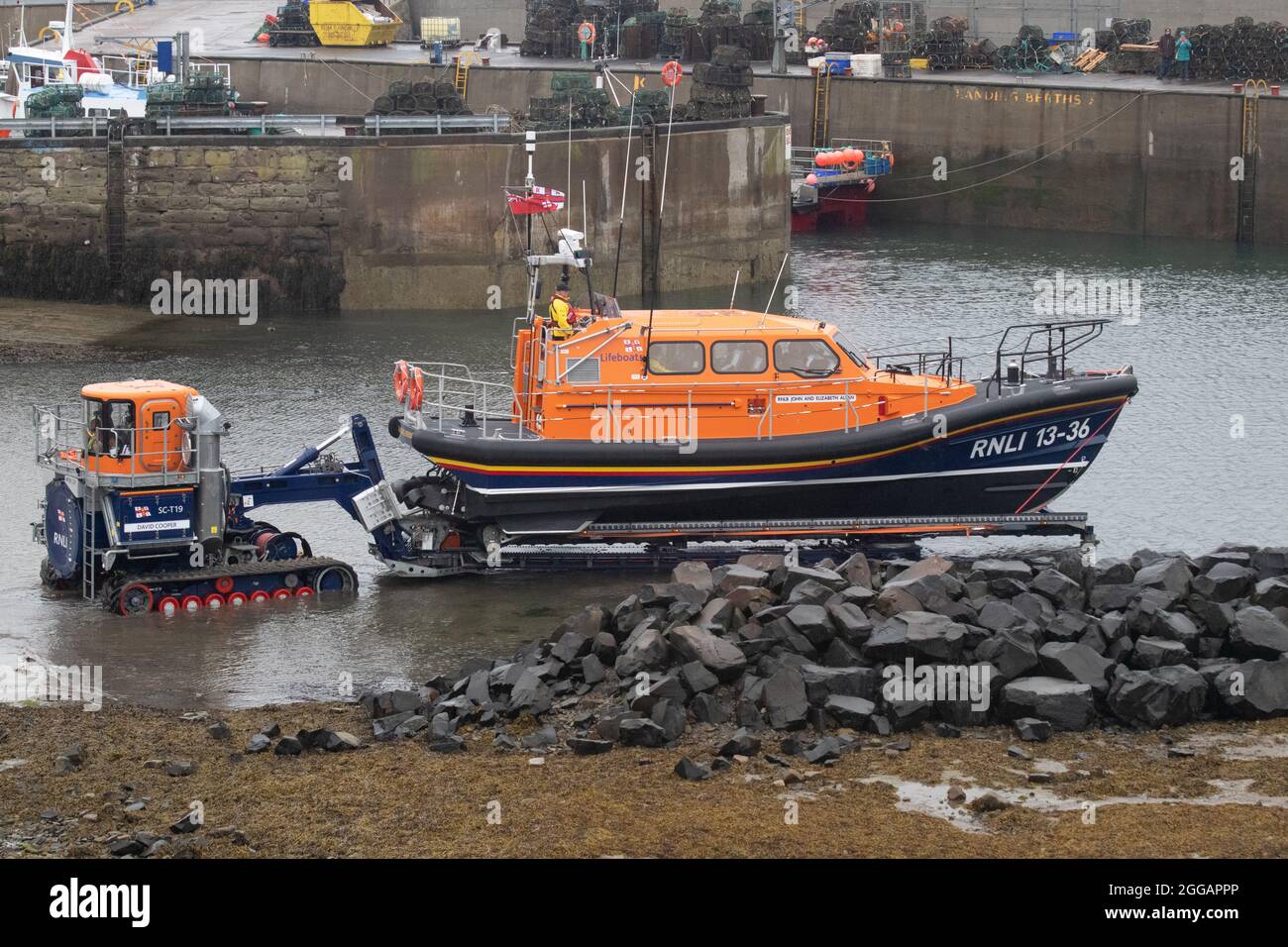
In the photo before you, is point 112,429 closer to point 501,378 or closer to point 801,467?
point 801,467

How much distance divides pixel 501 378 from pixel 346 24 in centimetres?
2776

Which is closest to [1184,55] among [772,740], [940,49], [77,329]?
[940,49]

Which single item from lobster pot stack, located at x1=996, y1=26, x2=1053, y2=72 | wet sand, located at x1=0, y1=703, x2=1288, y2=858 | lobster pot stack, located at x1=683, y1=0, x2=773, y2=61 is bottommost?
wet sand, located at x1=0, y1=703, x2=1288, y2=858

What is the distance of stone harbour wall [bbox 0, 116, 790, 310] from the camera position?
110ft

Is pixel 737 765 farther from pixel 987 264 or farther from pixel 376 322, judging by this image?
pixel 987 264

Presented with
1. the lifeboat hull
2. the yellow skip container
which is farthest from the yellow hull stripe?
the yellow skip container

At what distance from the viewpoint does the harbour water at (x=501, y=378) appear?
16844 mm

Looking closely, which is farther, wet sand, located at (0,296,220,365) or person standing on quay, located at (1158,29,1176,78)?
person standing on quay, located at (1158,29,1176,78)

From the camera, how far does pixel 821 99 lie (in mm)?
48781

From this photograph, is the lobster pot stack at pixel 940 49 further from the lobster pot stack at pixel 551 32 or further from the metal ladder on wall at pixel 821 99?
the lobster pot stack at pixel 551 32

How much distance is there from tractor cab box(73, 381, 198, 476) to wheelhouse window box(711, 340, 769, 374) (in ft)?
17.1

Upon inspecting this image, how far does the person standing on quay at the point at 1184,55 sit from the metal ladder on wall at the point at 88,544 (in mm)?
35795

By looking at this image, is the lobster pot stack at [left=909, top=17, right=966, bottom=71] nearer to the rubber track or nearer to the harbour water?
the harbour water

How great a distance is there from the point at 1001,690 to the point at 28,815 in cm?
693
